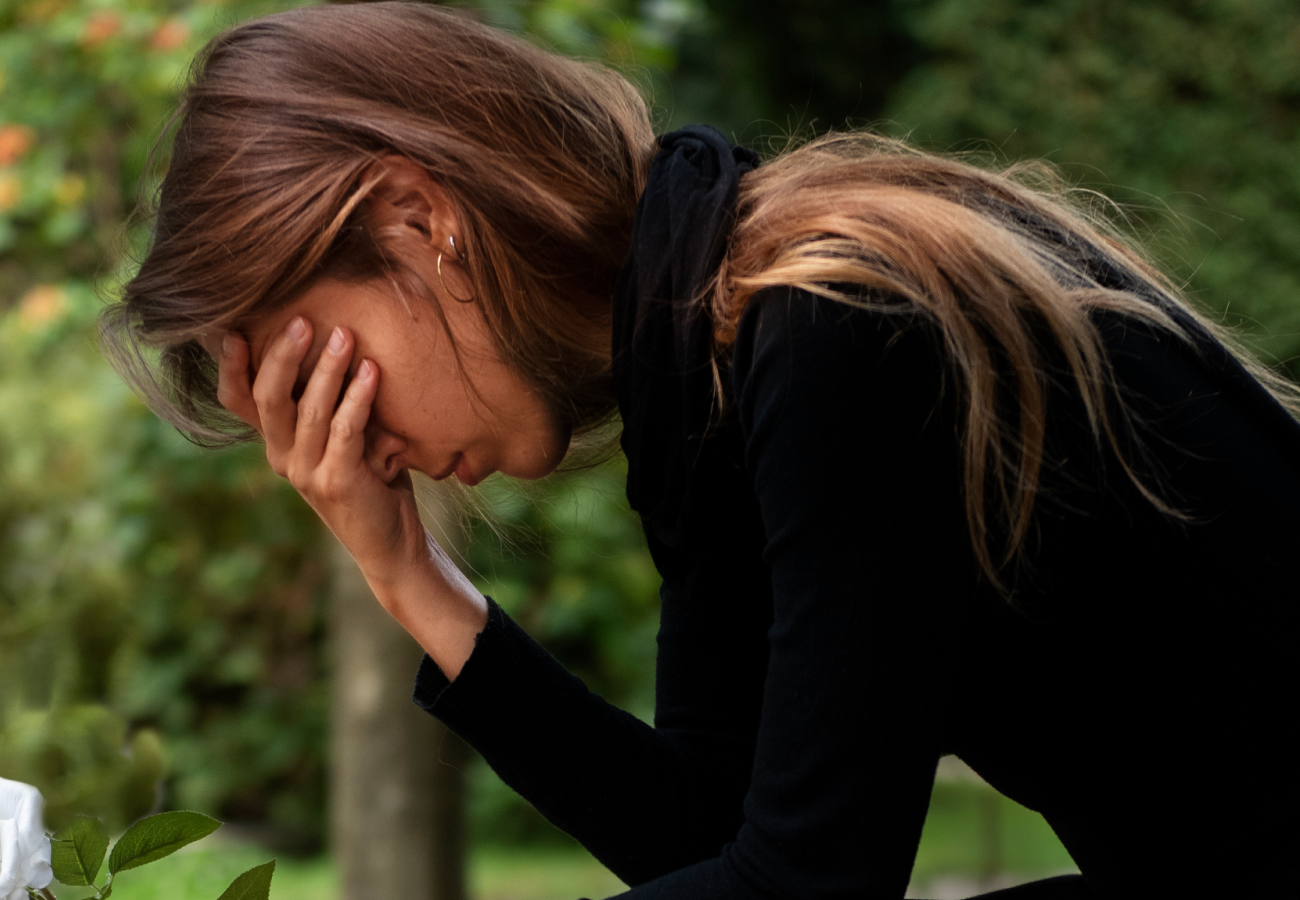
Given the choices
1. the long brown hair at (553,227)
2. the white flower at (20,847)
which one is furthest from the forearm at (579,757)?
the white flower at (20,847)

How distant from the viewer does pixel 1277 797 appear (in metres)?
1.12

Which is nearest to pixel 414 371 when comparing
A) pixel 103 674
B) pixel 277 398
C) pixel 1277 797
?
pixel 277 398

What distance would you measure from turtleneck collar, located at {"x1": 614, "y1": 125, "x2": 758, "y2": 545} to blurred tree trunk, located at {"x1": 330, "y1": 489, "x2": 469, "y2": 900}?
1643mm

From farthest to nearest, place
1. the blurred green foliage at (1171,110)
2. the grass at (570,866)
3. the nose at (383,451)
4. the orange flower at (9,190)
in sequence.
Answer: the blurred green foliage at (1171,110) → the grass at (570,866) → the orange flower at (9,190) → the nose at (383,451)

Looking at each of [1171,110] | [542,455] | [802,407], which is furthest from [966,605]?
[1171,110]

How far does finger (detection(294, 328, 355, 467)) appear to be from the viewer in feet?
4.09

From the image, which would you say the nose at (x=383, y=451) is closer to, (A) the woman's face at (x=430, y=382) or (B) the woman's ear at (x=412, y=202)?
(A) the woman's face at (x=430, y=382)

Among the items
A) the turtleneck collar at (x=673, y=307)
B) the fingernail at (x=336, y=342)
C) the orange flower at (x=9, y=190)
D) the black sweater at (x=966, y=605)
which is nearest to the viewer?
the black sweater at (x=966, y=605)

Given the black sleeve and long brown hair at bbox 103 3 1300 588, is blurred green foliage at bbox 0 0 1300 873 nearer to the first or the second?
the black sleeve

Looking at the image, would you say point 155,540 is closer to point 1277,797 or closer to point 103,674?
point 103,674

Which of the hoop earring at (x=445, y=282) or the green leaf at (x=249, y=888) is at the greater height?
the hoop earring at (x=445, y=282)

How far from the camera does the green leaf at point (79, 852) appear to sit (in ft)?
2.70

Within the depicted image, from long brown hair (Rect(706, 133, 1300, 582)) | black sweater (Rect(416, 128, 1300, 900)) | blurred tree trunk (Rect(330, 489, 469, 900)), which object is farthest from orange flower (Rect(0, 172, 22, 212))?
long brown hair (Rect(706, 133, 1300, 582))

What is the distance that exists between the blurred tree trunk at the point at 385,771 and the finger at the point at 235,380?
1478 mm
